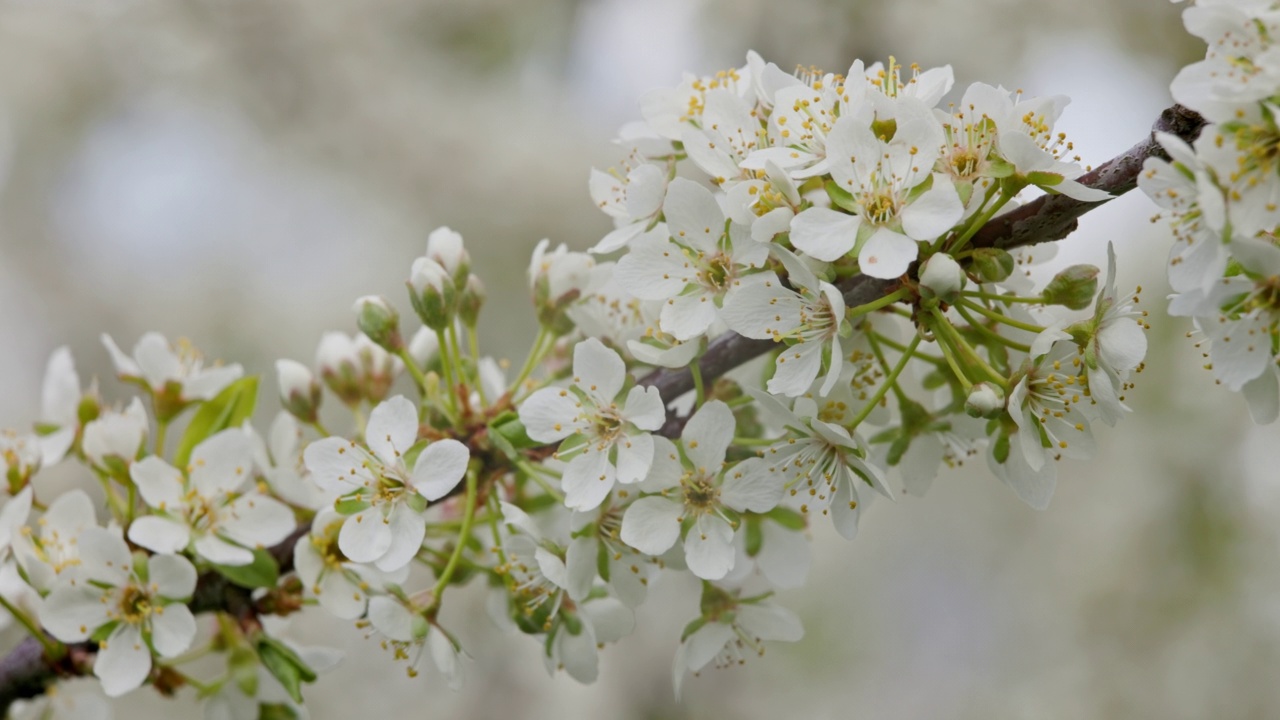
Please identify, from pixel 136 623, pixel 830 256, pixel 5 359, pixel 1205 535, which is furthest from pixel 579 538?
pixel 5 359

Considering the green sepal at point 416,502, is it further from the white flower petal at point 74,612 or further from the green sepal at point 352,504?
the white flower petal at point 74,612

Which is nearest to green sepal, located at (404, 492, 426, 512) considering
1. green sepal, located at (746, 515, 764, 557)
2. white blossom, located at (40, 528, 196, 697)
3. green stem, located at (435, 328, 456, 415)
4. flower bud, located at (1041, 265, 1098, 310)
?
green stem, located at (435, 328, 456, 415)

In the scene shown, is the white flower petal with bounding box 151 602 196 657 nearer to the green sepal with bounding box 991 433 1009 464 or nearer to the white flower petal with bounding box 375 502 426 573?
the white flower petal with bounding box 375 502 426 573

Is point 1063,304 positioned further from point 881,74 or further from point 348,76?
point 348,76

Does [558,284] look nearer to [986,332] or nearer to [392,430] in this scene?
[392,430]

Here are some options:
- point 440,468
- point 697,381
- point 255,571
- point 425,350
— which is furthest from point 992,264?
point 255,571

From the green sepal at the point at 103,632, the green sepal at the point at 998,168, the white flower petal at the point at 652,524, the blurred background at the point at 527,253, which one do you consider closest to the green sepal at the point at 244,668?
the green sepal at the point at 103,632
